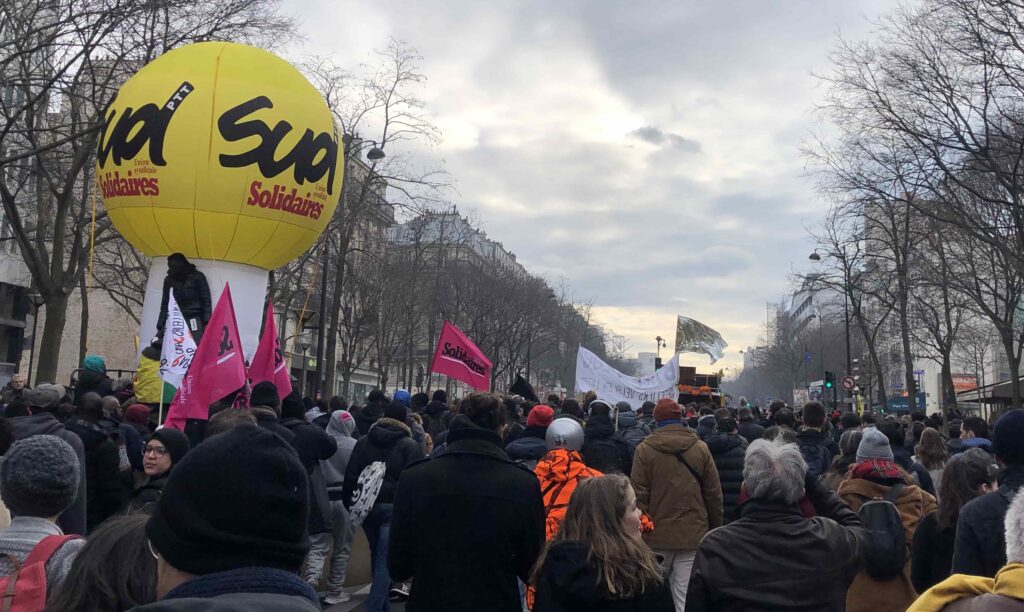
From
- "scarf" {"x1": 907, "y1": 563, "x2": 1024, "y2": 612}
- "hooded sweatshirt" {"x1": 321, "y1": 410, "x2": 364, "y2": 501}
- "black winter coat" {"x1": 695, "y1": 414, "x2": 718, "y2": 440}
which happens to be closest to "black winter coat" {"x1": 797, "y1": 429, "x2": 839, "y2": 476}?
"black winter coat" {"x1": 695, "y1": 414, "x2": 718, "y2": 440}

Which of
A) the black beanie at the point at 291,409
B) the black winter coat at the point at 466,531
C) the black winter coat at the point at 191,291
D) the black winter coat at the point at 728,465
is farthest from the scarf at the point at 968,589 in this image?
the black winter coat at the point at 191,291

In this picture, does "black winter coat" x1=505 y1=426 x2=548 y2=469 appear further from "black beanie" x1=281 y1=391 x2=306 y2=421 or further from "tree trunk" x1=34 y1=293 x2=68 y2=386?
"tree trunk" x1=34 y1=293 x2=68 y2=386

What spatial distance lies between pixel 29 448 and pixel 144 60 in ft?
53.1

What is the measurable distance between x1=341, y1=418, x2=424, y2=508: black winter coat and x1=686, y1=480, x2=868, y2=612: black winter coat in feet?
16.0

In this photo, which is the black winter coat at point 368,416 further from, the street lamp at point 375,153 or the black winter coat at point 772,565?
the street lamp at point 375,153

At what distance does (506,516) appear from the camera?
4.77 m

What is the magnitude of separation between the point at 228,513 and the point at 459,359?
12523mm

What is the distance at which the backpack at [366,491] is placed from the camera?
26.7 feet

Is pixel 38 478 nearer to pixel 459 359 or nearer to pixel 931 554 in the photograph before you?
pixel 931 554

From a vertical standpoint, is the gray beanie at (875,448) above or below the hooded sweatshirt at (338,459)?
above

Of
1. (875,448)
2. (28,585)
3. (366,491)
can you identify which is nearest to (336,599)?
(366,491)

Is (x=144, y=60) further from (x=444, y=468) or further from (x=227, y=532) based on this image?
(x=227, y=532)

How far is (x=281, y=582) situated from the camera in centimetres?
198

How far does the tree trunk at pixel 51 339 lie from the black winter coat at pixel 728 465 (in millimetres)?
14922
